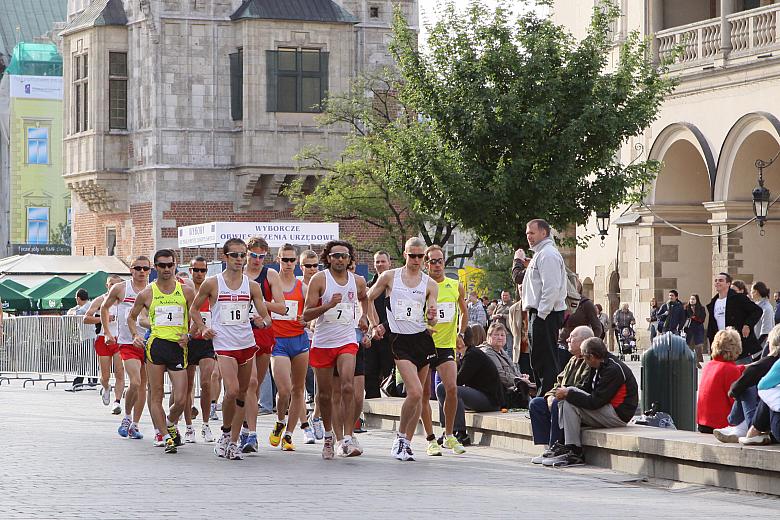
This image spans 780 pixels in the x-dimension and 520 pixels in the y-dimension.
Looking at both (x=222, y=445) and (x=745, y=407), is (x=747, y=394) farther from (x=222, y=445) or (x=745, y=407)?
(x=222, y=445)

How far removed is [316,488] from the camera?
12648 millimetres

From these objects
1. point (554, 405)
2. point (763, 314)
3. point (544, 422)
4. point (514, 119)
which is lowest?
point (544, 422)

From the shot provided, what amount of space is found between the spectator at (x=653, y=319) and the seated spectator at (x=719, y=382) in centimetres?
2369

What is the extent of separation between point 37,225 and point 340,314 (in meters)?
80.8

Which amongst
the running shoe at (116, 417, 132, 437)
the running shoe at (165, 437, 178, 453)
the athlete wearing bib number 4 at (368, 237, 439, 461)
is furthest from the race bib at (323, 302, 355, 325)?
the running shoe at (116, 417, 132, 437)

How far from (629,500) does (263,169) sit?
120 feet

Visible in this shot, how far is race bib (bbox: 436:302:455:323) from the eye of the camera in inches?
632

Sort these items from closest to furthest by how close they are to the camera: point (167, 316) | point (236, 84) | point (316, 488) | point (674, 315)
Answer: point (316, 488) < point (167, 316) < point (674, 315) < point (236, 84)

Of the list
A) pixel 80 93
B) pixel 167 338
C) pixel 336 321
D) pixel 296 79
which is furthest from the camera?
pixel 80 93

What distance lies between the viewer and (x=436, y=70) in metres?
27.1

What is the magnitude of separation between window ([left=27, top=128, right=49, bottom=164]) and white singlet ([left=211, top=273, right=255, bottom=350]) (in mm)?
79202

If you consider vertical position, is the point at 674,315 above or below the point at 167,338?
below

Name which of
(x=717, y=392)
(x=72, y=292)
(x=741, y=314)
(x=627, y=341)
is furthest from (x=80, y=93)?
(x=717, y=392)

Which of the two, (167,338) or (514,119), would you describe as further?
(514,119)
